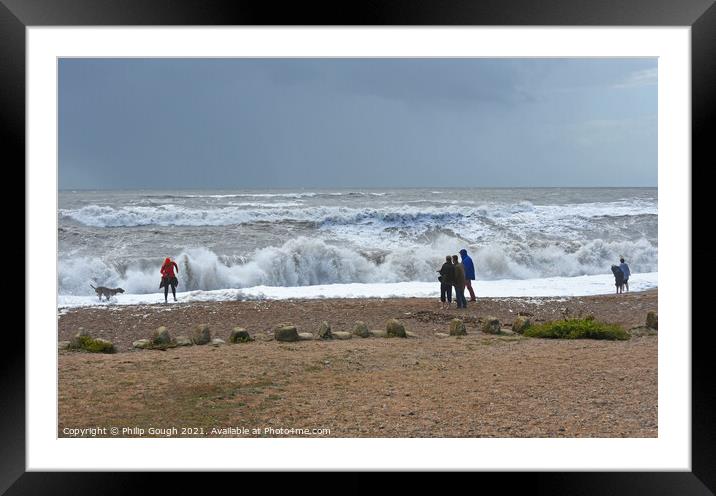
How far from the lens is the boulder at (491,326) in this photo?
5340mm

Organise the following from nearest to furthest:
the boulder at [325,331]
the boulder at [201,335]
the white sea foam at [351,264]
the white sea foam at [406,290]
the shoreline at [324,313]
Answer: the boulder at [201,335] → the boulder at [325,331] → the shoreline at [324,313] → the white sea foam at [406,290] → the white sea foam at [351,264]

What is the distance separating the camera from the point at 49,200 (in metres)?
2.80

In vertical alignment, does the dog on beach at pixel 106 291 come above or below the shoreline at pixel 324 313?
above

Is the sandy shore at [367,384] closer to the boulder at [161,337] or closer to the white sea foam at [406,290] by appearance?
the boulder at [161,337]

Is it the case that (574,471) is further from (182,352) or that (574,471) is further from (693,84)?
(182,352)

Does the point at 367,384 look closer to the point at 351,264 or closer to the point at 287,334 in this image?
the point at 287,334

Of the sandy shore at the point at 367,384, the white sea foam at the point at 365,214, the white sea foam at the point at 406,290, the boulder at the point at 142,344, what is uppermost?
the white sea foam at the point at 365,214

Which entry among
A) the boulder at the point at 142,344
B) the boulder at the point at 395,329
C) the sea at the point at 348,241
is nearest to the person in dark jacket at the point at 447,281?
the sea at the point at 348,241

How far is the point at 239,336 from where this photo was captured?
196 inches

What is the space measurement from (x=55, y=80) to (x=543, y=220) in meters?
7.25

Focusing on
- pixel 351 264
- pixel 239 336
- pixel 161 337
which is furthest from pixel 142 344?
pixel 351 264

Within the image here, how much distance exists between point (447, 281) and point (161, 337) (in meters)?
3.29

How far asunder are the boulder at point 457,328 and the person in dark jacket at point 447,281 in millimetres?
852
